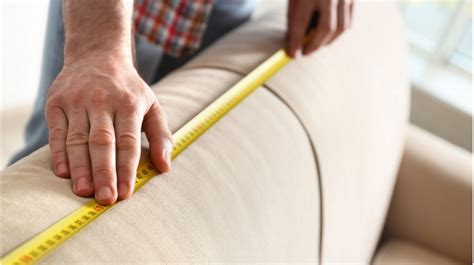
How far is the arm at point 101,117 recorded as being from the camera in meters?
0.64

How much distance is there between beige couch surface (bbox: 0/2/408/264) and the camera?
0.62 meters

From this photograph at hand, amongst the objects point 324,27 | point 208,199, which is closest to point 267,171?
point 208,199

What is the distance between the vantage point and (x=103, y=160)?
2.08ft

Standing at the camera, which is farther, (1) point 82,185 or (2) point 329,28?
(2) point 329,28

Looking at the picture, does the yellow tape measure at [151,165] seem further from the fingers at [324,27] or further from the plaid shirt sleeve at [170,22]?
the plaid shirt sleeve at [170,22]

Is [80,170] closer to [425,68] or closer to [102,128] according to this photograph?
[102,128]

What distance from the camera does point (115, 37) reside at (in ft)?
2.54

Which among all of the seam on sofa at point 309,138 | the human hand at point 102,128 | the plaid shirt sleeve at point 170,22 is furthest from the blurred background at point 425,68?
the human hand at point 102,128

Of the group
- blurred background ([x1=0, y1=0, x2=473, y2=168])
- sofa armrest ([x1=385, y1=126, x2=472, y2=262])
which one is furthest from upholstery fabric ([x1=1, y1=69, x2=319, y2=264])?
blurred background ([x1=0, y1=0, x2=473, y2=168])

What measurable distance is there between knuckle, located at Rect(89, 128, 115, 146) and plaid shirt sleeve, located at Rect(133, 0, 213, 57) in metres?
0.66

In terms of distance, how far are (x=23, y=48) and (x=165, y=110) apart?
0.83 metres

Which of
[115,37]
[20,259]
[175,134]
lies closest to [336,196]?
[175,134]

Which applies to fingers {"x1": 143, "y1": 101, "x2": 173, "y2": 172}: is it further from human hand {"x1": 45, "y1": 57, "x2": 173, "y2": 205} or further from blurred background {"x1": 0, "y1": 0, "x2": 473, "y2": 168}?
blurred background {"x1": 0, "y1": 0, "x2": 473, "y2": 168}

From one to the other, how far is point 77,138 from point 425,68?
4.82ft
